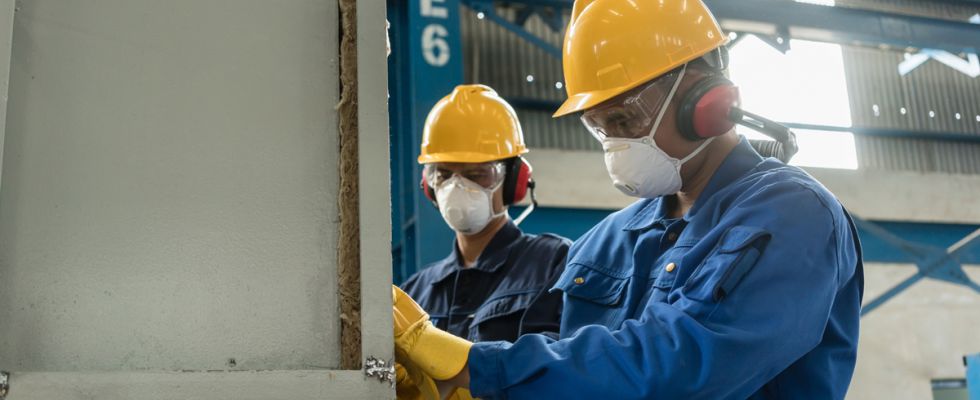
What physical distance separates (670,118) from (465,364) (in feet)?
2.14

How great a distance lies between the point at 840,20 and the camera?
6.39 meters

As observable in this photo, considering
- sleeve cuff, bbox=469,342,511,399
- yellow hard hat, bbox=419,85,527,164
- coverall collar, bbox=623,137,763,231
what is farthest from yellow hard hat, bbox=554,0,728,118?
yellow hard hat, bbox=419,85,527,164

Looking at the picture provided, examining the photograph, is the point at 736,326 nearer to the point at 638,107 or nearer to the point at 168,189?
the point at 638,107

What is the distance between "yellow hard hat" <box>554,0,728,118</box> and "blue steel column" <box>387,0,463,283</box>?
9.04 feet

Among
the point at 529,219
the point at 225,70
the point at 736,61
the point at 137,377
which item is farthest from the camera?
the point at 736,61

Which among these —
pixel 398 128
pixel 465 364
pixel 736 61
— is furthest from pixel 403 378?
pixel 736 61

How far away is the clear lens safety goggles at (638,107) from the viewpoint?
1882 millimetres

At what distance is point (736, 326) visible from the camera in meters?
1.49

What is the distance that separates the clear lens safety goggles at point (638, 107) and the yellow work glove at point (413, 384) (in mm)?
628

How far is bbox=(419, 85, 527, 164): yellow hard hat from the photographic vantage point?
9.98 feet

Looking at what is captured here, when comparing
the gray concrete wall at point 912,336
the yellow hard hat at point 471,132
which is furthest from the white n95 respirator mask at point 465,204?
the gray concrete wall at point 912,336

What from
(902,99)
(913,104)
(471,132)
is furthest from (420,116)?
(913,104)

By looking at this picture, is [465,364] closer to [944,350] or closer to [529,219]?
[529,219]

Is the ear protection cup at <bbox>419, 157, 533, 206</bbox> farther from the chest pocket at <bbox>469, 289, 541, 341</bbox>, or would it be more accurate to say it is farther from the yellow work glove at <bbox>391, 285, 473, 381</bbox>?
the yellow work glove at <bbox>391, 285, 473, 381</bbox>
